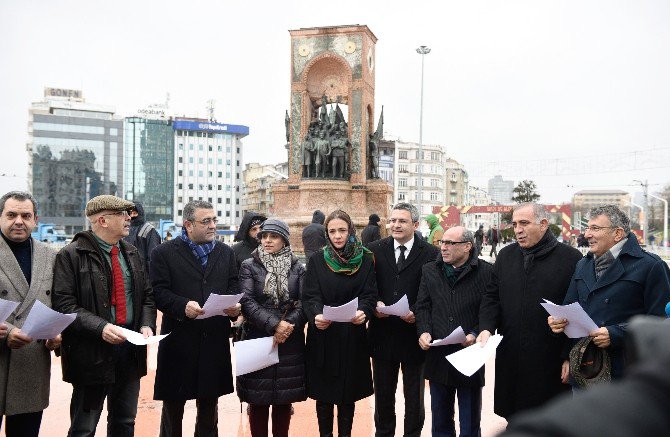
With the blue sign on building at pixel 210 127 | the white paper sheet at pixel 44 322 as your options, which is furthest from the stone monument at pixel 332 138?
the blue sign on building at pixel 210 127

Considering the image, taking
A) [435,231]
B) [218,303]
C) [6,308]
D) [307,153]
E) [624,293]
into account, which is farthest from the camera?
[307,153]

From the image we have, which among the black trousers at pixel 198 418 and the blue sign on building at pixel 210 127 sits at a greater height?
the blue sign on building at pixel 210 127

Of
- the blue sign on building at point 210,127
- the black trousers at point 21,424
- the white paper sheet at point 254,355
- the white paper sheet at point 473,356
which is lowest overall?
the black trousers at point 21,424

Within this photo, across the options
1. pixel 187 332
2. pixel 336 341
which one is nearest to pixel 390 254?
pixel 336 341

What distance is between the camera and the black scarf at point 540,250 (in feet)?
14.7

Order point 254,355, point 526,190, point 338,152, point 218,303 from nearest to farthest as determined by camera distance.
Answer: point 218,303 < point 254,355 < point 338,152 < point 526,190

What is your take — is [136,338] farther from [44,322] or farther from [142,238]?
[142,238]

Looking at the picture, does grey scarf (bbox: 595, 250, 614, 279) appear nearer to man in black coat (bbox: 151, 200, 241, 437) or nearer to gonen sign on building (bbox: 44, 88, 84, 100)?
man in black coat (bbox: 151, 200, 241, 437)

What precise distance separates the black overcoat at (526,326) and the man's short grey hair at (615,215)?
32cm

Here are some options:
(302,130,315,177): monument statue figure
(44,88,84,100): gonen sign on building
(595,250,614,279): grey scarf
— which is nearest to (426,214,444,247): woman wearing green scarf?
(595,250,614,279): grey scarf

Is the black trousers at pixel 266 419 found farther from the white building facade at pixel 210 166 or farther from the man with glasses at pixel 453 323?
the white building facade at pixel 210 166

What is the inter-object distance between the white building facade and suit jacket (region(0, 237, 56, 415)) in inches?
4141

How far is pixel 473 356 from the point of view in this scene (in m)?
4.19

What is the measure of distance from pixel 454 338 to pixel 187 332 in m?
2.03
